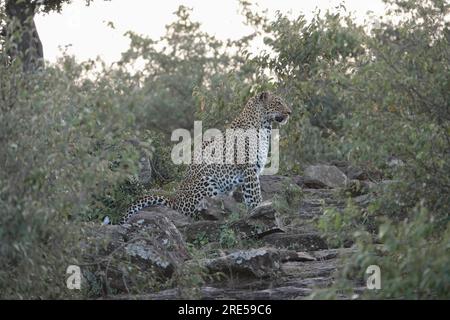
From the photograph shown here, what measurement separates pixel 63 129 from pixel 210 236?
4608 millimetres

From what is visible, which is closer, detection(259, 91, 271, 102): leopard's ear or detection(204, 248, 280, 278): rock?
detection(204, 248, 280, 278): rock

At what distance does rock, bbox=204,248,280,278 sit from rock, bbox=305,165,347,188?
7496 millimetres

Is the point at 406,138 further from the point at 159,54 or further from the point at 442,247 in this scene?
the point at 159,54

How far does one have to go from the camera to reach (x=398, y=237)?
27.2 feet

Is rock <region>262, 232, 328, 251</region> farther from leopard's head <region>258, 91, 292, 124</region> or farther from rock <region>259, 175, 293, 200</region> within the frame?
leopard's head <region>258, 91, 292, 124</region>

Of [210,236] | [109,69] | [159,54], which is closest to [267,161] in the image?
[210,236]

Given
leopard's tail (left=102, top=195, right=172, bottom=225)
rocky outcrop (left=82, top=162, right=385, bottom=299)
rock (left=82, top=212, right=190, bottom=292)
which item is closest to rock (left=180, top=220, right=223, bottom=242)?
rocky outcrop (left=82, top=162, right=385, bottom=299)

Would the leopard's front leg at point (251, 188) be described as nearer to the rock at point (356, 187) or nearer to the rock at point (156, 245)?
the rock at point (356, 187)

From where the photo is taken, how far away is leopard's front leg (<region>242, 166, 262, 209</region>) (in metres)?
16.5

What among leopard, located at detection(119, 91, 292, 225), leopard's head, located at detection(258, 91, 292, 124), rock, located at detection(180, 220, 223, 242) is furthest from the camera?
leopard's head, located at detection(258, 91, 292, 124)

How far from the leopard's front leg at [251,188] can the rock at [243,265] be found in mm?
5067

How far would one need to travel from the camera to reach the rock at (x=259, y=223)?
13.6 meters

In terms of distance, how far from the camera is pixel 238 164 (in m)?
16.7

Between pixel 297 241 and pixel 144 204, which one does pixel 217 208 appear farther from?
pixel 297 241
